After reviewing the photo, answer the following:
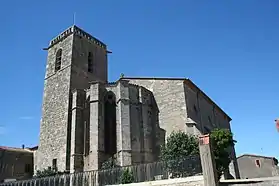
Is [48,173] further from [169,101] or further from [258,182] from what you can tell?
[258,182]

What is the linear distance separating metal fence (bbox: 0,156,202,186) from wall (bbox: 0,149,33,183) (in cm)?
1709

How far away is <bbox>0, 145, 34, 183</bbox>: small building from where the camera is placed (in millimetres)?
30453

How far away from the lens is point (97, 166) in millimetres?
22344

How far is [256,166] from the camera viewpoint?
1577 inches


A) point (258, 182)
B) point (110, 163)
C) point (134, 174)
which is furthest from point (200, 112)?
point (258, 182)

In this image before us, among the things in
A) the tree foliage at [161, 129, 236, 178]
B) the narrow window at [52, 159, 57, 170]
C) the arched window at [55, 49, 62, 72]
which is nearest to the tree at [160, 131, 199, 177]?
the tree foliage at [161, 129, 236, 178]

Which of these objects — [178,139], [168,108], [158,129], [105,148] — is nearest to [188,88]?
[168,108]

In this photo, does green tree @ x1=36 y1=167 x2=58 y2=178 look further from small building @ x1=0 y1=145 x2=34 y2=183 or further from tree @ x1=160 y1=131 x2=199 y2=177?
tree @ x1=160 y1=131 x2=199 y2=177

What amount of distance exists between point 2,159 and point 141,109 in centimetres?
1716

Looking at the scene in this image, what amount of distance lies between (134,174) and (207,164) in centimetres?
501

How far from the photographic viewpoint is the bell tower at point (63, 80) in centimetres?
2641

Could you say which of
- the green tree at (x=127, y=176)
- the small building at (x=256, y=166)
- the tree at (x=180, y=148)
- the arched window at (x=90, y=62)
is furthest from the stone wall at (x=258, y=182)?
the small building at (x=256, y=166)

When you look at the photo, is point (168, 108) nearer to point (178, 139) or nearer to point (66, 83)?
point (178, 139)

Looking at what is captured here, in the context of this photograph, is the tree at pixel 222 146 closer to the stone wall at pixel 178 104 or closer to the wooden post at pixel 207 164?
the stone wall at pixel 178 104
